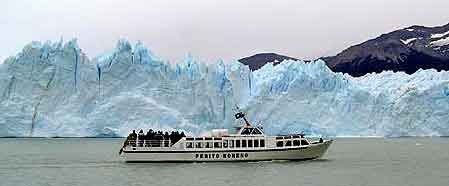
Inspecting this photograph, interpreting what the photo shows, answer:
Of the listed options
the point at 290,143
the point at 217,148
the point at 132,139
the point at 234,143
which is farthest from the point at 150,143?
the point at 290,143

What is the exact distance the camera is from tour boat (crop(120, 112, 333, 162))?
29547mm

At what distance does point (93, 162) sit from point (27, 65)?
775 inches

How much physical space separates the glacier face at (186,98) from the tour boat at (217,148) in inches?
757

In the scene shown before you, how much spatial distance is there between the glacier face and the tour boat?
19.2 metres

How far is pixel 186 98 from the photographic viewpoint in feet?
168

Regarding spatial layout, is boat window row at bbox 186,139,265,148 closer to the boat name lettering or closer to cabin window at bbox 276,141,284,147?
the boat name lettering

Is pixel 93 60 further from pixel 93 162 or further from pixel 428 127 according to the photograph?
pixel 428 127

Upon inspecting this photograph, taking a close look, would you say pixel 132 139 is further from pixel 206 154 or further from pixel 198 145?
pixel 206 154

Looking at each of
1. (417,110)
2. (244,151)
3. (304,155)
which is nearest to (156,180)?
(244,151)

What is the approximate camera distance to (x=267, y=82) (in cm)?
5322

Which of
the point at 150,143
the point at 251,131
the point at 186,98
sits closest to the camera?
the point at 251,131

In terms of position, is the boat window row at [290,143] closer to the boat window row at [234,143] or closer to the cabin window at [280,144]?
the cabin window at [280,144]

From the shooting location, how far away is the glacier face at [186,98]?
161 feet

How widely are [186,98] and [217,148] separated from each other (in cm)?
2164
